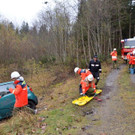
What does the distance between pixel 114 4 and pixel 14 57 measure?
13.5m

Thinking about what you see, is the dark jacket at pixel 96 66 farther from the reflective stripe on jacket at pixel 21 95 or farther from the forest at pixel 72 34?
the forest at pixel 72 34

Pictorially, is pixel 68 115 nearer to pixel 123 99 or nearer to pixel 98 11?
pixel 123 99

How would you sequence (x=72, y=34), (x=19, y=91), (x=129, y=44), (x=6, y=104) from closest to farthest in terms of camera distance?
(x=19, y=91), (x=6, y=104), (x=129, y=44), (x=72, y=34)

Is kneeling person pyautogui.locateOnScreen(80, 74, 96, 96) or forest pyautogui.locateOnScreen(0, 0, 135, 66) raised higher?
forest pyautogui.locateOnScreen(0, 0, 135, 66)

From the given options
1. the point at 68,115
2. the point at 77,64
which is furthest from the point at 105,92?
the point at 77,64

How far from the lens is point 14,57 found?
17875 millimetres

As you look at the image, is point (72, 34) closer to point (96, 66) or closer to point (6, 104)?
point (96, 66)

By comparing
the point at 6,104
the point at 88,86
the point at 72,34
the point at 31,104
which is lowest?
the point at 31,104

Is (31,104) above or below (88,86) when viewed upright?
below

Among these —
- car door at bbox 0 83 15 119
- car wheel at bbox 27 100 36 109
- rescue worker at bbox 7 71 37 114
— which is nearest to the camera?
rescue worker at bbox 7 71 37 114

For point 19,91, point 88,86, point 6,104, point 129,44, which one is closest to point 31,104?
point 6,104

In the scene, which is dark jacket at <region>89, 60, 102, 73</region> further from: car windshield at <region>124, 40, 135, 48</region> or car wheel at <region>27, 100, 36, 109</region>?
car windshield at <region>124, 40, 135, 48</region>

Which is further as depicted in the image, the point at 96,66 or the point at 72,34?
the point at 72,34

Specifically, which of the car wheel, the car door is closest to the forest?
the car wheel
